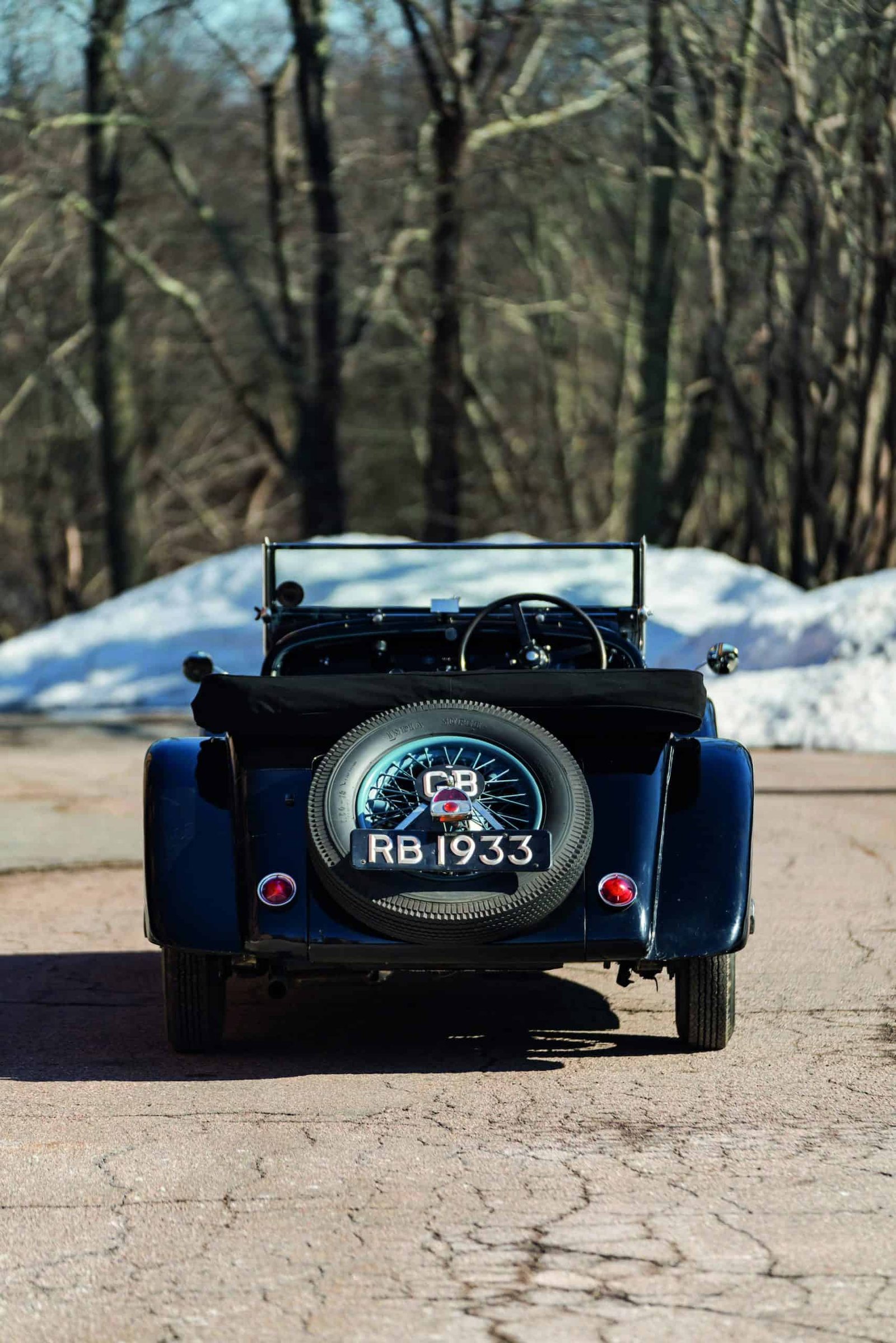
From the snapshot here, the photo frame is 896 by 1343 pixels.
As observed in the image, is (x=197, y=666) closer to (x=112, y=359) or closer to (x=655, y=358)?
(x=655, y=358)

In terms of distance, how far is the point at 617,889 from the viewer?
5426mm

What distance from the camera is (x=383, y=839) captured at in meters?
5.28

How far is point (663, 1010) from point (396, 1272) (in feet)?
9.44

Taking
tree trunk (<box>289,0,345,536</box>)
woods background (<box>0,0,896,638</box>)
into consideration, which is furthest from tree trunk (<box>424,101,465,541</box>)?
tree trunk (<box>289,0,345,536</box>)

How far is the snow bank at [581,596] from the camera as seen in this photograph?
588 inches

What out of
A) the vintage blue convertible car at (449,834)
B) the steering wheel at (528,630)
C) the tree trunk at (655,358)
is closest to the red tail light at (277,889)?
the vintage blue convertible car at (449,834)

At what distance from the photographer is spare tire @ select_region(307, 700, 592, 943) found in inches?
208

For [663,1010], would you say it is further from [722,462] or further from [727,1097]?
[722,462]

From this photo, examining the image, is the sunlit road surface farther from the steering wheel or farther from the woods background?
the woods background

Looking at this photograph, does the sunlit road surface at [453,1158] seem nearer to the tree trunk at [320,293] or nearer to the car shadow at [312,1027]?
the car shadow at [312,1027]

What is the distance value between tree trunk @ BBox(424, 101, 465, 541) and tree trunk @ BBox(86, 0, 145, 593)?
16.5 feet

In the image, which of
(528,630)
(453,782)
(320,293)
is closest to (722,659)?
(528,630)

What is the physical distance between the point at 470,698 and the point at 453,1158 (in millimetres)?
1431

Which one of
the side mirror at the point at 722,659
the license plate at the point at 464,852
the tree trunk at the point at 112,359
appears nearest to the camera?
the license plate at the point at 464,852
